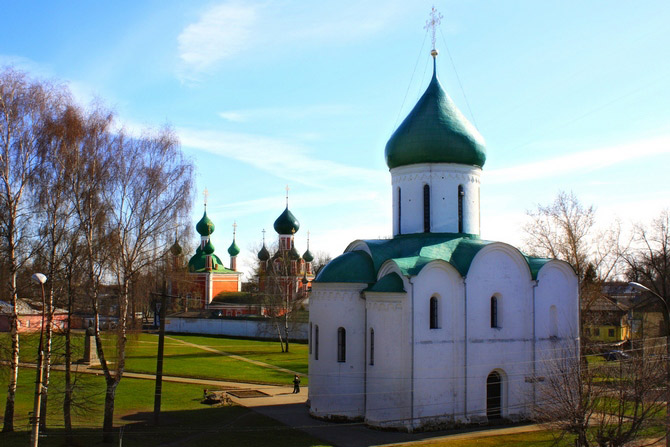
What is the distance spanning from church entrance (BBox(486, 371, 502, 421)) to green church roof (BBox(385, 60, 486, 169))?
7062 mm

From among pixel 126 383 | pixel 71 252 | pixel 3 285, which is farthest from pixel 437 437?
pixel 126 383

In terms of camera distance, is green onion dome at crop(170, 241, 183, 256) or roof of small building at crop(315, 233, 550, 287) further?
roof of small building at crop(315, 233, 550, 287)

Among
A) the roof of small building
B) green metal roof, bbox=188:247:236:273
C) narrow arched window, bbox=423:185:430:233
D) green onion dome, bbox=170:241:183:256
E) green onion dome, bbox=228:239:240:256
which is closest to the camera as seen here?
green onion dome, bbox=170:241:183:256

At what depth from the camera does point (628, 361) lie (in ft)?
43.6

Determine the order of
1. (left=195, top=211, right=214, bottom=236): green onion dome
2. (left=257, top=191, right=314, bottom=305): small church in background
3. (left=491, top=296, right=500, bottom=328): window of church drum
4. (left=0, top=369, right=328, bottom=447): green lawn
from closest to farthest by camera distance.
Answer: (left=0, top=369, right=328, bottom=447): green lawn < (left=491, top=296, right=500, bottom=328): window of church drum < (left=257, top=191, right=314, bottom=305): small church in background < (left=195, top=211, right=214, bottom=236): green onion dome

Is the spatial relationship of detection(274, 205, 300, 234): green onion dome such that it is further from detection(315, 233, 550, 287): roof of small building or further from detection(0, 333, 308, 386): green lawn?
detection(315, 233, 550, 287): roof of small building

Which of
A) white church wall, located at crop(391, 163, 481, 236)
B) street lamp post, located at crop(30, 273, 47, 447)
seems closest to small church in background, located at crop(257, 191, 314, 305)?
white church wall, located at crop(391, 163, 481, 236)

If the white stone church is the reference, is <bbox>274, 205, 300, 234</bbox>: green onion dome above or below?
above

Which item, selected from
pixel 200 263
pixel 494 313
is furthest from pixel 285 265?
pixel 494 313

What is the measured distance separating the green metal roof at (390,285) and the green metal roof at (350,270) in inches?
46.2

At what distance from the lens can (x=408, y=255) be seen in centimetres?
1922

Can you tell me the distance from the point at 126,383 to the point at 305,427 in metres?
10.9

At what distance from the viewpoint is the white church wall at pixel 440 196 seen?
2009cm

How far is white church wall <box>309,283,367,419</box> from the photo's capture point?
59.2ft
